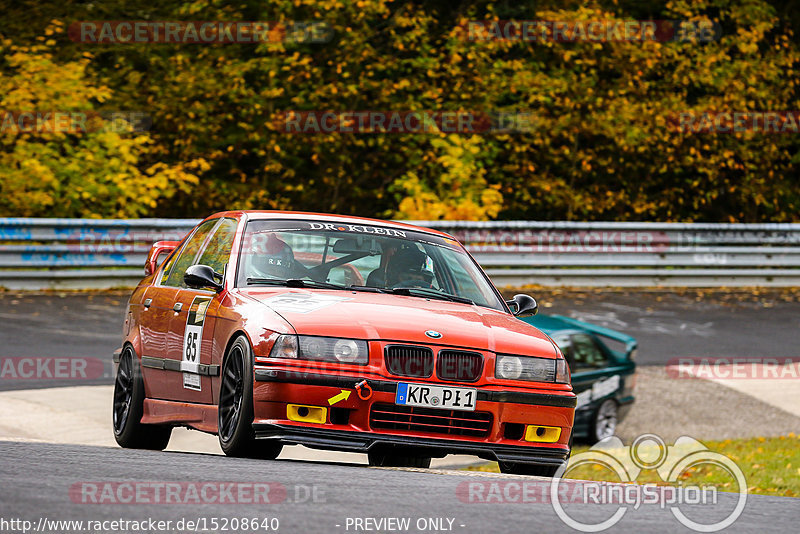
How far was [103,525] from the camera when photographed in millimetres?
4586

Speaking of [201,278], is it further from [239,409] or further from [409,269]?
[409,269]

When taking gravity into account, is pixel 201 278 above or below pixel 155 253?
above

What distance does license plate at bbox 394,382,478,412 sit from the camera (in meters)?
6.75

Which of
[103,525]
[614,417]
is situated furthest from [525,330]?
[614,417]

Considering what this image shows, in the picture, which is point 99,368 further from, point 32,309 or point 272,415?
point 272,415

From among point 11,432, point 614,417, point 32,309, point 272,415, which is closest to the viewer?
point 272,415

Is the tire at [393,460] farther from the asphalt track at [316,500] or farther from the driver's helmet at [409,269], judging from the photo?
the driver's helmet at [409,269]

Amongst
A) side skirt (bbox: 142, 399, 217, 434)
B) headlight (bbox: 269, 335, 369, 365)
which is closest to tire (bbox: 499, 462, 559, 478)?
headlight (bbox: 269, 335, 369, 365)

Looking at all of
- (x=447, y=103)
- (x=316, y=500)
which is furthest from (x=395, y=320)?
(x=447, y=103)

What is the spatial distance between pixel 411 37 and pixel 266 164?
383 cm

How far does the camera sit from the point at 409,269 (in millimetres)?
8156

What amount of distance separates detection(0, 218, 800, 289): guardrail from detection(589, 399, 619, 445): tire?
23.7 feet

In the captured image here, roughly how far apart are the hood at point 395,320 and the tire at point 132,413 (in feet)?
4.92

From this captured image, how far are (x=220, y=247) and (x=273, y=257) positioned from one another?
0.52m
